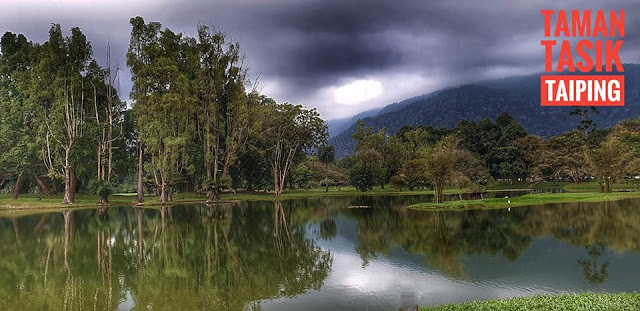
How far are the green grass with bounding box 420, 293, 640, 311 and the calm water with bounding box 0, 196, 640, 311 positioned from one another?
1.92 metres

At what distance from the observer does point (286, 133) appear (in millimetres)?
85938

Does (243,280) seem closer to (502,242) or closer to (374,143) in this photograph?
(502,242)

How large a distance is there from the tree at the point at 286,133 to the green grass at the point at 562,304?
6921cm

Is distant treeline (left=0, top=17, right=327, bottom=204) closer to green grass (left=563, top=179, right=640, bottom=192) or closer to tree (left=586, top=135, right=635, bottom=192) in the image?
tree (left=586, top=135, right=635, bottom=192)

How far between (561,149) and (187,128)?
86.2 metres

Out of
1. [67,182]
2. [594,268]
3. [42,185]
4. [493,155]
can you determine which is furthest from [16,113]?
[493,155]

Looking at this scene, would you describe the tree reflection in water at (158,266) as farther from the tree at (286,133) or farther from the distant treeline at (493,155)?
the distant treeline at (493,155)

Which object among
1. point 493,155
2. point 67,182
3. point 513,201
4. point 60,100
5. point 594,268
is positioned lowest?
point 513,201

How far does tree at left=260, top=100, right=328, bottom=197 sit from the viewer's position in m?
82.9

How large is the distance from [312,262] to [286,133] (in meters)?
64.7

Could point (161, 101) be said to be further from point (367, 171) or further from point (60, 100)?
point (367, 171)

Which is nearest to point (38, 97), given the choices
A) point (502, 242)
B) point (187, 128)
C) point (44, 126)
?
point (44, 126)

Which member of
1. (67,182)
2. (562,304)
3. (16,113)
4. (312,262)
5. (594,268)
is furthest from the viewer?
(16,113)

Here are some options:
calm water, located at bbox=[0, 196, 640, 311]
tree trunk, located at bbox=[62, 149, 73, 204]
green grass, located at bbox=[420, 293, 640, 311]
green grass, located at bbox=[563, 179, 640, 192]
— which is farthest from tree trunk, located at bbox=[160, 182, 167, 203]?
green grass, located at bbox=[563, 179, 640, 192]
